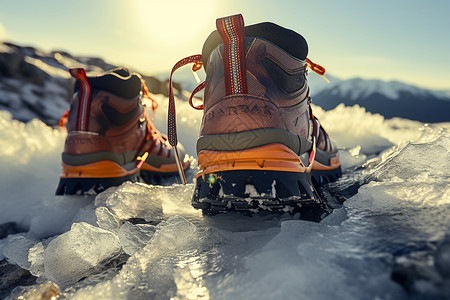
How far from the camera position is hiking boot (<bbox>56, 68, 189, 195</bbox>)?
4.83ft

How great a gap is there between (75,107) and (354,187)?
1.46m

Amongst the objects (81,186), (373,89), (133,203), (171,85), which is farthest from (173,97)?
(373,89)

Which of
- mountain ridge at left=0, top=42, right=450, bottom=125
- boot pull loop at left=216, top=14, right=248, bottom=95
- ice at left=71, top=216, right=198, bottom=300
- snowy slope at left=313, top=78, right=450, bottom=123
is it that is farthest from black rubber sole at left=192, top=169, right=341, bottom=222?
snowy slope at left=313, top=78, right=450, bottom=123

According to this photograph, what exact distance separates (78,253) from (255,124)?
2.06ft

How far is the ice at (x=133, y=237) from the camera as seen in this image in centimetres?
65

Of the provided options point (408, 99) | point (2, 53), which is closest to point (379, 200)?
point (2, 53)

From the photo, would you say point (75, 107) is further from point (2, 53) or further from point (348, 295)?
point (2, 53)

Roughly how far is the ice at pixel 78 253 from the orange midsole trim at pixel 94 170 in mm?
918

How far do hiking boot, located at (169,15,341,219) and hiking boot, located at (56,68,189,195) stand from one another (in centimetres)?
72

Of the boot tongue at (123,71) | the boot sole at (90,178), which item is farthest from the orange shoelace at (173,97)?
the boot tongue at (123,71)

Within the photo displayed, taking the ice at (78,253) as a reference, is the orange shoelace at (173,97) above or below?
above

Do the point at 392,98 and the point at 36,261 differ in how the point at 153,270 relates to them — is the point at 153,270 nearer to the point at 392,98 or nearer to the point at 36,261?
the point at 36,261

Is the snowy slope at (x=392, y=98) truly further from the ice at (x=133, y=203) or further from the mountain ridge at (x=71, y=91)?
the ice at (x=133, y=203)

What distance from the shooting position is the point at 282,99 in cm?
104
